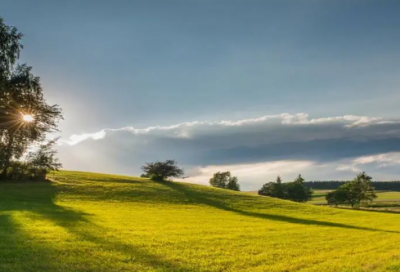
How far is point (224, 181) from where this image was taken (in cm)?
16500

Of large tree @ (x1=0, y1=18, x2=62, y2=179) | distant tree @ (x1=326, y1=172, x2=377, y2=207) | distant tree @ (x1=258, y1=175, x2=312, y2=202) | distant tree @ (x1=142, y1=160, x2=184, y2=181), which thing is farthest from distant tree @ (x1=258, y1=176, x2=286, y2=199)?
large tree @ (x1=0, y1=18, x2=62, y2=179)

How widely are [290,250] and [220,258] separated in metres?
5.28

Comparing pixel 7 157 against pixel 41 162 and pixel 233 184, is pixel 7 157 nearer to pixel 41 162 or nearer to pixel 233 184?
pixel 41 162

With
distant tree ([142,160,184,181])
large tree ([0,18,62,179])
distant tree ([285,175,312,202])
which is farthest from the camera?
distant tree ([285,175,312,202])

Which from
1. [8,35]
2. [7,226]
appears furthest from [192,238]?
[8,35]

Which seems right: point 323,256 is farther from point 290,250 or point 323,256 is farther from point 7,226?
point 7,226

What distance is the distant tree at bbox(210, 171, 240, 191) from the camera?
163m

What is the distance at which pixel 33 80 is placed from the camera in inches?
1951

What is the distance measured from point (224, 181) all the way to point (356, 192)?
60882 millimetres

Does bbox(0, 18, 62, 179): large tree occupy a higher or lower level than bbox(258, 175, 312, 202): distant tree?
higher

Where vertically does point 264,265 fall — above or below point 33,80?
below

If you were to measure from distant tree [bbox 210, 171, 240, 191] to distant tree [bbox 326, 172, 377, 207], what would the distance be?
45431mm

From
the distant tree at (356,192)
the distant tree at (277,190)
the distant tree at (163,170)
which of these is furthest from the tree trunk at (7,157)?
the distant tree at (277,190)

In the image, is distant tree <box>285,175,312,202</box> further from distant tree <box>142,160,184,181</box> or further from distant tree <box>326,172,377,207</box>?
distant tree <box>142,160,184,181</box>
